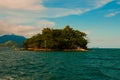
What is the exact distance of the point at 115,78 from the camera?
42.4m

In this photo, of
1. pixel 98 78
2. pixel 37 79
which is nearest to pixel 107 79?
pixel 98 78

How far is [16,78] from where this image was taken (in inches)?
1586

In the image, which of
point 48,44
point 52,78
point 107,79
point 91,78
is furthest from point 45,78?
point 48,44

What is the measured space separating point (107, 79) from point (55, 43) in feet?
519

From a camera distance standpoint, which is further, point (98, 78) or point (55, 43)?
point (55, 43)

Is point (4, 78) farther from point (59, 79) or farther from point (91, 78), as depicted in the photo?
point (91, 78)

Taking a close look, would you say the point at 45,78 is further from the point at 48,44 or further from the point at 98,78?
the point at 48,44

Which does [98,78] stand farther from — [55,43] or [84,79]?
[55,43]

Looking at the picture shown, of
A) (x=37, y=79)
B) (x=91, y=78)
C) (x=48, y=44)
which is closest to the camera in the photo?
(x=37, y=79)

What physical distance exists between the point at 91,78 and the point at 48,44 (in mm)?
157439

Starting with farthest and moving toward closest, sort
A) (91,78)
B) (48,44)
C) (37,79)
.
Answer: (48,44) → (91,78) → (37,79)

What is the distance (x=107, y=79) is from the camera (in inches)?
1631

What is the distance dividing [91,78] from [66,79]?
4.79 meters

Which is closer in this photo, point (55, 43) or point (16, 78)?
point (16, 78)
